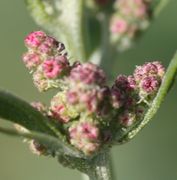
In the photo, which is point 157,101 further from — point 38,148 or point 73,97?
point 38,148

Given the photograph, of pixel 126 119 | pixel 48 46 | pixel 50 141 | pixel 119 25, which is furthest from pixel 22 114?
pixel 119 25

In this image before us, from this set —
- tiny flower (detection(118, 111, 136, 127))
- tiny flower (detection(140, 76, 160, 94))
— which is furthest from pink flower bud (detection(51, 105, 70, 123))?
tiny flower (detection(140, 76, 160, 94))

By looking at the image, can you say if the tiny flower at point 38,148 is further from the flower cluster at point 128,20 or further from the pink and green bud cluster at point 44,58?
the flower cluster at point 128,20

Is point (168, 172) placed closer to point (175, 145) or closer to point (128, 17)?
point (175, 145)

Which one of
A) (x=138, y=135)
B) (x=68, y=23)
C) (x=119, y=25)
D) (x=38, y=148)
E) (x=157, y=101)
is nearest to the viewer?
(x=157, y=101)

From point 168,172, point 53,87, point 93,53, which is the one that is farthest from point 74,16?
point 168,172

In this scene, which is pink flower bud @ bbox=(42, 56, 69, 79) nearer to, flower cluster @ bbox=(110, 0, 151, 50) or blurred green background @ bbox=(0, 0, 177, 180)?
flower cluster @ bbox=(110, 0, 151, 50)

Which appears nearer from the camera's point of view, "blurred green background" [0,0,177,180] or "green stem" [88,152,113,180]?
"green stem" [88,152,113,180]
